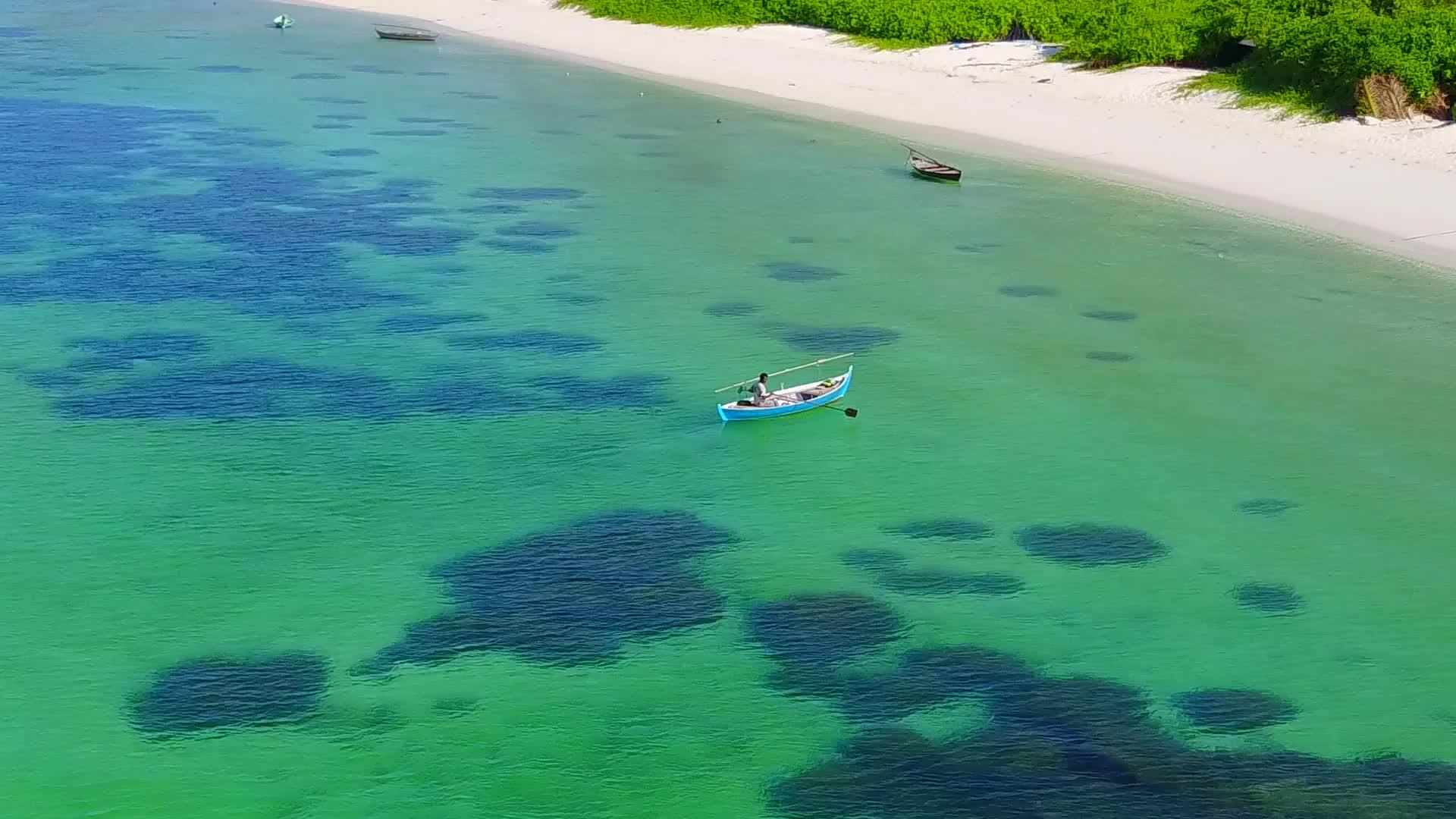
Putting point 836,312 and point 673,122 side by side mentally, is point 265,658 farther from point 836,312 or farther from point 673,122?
point 673,122

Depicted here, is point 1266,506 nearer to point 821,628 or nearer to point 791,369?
point 791,369

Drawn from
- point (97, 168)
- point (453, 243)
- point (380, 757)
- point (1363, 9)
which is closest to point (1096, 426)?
point (380, 757)

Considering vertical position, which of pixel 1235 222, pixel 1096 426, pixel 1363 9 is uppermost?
pixel 1363 9

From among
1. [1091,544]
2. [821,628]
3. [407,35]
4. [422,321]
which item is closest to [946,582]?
[821,628]

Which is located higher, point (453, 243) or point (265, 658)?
point (453, 243)

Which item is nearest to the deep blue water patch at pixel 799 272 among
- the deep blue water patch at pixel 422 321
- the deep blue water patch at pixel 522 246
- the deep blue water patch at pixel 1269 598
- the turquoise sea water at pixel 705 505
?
the turquoise sea water at pixel 705 505
